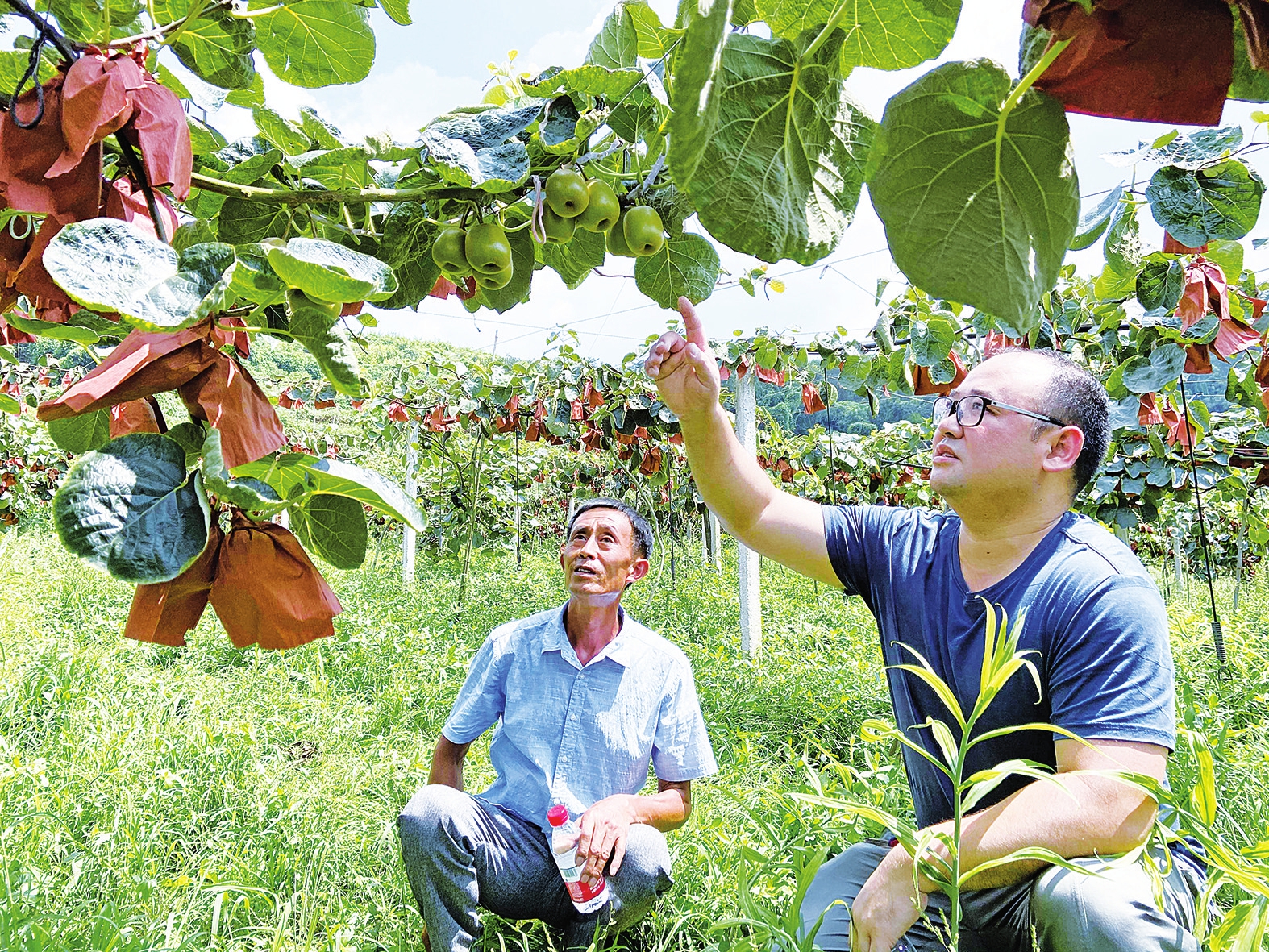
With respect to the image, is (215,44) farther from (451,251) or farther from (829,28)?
(829,28)

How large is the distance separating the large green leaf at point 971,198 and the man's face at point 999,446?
112cm

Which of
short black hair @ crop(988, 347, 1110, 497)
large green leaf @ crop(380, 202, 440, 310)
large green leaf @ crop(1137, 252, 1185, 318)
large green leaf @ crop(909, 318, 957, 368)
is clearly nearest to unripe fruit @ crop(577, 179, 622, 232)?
large green leaf @ crop(380, 202, 440, 310)

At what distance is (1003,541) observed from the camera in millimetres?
1396

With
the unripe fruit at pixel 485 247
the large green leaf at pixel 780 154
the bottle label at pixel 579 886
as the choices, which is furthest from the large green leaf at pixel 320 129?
the bottle label at pixel 579 886

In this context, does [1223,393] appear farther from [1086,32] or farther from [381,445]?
[381,445]

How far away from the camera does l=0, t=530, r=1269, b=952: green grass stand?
80.6 inches

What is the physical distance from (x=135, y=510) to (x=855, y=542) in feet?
4.68

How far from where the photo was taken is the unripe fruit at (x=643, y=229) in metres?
0.56

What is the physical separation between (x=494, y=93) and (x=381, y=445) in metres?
8.34

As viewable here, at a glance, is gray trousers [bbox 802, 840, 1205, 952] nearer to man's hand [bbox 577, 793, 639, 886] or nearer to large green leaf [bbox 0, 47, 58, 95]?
man's hand [bbox 577, 793, 639, 886]

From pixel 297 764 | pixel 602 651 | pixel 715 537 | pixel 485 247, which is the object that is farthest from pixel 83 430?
pixel 715 537

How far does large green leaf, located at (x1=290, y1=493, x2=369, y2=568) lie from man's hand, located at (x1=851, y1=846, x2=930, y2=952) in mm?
998

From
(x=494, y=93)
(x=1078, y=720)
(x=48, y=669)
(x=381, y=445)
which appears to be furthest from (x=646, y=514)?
(x=494, y=93)

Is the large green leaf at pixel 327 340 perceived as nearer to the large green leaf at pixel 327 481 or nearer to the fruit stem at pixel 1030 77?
the large green leaf at pixel 327 481
